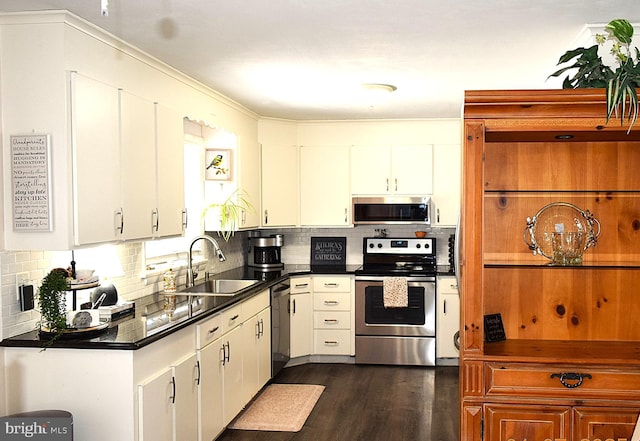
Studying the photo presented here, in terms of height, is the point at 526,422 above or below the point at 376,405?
above

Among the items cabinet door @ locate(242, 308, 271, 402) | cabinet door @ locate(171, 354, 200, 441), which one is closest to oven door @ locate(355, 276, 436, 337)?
cabinet door @ locate(242, 308, 271, 402)

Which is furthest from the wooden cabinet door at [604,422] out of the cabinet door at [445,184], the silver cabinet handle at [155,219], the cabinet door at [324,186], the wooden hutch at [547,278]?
the cabinet door at [324,186]

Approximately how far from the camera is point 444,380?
5.95 metres

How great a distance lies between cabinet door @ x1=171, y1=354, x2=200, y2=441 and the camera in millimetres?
3584

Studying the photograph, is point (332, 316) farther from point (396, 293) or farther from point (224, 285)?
point (224, 285)

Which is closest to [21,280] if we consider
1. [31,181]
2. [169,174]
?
[31,181]

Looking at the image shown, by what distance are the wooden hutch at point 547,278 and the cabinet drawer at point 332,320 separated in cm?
349

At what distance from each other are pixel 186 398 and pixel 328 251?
3634 millimetres

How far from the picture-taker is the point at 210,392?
13.4 ft

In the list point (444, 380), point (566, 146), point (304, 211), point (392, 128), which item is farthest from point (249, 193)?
point (566, 146)

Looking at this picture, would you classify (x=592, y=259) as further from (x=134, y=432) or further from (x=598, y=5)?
(x=134, y=432)

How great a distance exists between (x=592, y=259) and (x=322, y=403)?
9.39ft

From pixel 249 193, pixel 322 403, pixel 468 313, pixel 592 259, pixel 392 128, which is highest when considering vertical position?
pixel 392 128

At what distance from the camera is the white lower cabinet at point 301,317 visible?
21.1 feet
